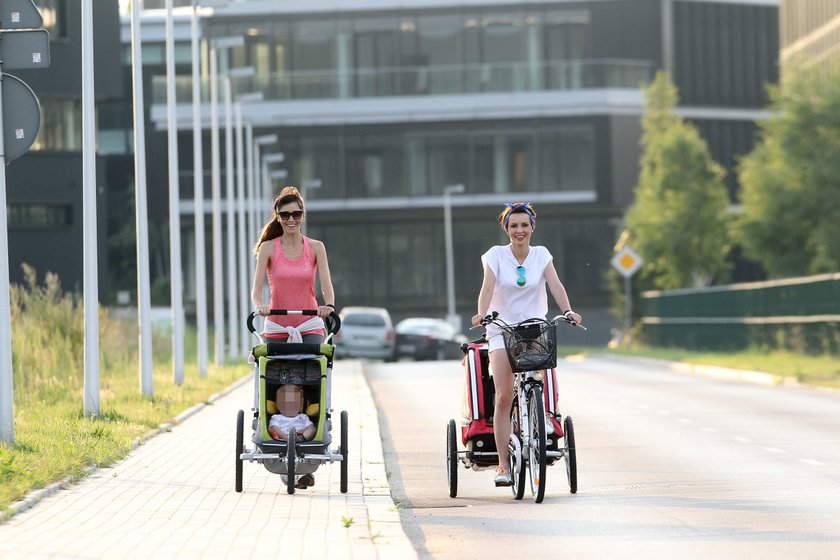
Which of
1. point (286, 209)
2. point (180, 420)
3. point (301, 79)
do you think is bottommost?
point (180, 420)

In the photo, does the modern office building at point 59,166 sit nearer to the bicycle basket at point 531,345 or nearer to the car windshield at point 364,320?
the car windshield at point 364,320

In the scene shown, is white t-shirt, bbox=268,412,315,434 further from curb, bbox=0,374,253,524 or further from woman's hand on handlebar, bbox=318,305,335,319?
curb, bbox=0,374,253,524

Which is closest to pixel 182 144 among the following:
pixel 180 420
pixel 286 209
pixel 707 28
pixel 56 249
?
pixel 707 28

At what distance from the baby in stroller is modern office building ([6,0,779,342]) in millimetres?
53935

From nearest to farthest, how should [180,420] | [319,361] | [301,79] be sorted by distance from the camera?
1. [319,361]
2. [180,420]
3. [301,79]

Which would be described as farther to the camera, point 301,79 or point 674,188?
point 301,79

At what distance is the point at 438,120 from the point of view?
67062 millimetres

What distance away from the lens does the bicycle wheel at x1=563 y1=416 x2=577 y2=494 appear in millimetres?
11242

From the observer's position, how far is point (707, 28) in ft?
235

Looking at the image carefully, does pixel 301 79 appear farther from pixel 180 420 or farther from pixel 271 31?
pixel 180 420

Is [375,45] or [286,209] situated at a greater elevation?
[375,45]

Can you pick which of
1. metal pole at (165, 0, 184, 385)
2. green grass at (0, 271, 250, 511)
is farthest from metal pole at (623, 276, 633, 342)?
metal pole at (165, 0, 184, 385)

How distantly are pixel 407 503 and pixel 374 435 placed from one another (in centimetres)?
521

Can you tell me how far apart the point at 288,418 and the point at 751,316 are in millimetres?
27686
